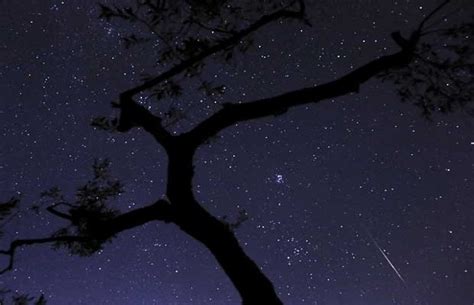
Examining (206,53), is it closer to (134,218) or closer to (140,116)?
(140,116)

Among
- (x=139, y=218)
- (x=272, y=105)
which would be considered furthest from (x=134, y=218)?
(x=272, y=105)

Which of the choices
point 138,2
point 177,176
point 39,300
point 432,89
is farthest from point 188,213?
point 432,89

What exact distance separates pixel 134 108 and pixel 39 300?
3246 millimetres

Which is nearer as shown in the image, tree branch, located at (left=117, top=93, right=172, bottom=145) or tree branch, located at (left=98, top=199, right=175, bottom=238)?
tree branch, located at (left=98, top=199, right=175, bottom=238)

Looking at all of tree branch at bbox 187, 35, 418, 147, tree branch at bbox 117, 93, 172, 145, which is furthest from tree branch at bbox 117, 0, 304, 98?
tree branch at bbox 187, 35, 418, 147

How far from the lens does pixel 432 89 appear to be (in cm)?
716

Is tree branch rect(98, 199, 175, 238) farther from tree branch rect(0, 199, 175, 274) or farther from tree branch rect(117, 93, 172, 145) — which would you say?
tree branch rect(117, 93, 172, 145)

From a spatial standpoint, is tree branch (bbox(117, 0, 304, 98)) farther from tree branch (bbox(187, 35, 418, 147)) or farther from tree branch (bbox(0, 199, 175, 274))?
tree branch (bbox(0, 199, 175, 274))

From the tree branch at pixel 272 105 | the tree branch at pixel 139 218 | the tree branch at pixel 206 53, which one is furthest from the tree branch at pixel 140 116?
the tree branch at pixel 139 218

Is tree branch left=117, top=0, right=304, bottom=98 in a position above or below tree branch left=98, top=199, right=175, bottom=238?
above

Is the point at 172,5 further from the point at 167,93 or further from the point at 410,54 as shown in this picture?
the point at 410,54

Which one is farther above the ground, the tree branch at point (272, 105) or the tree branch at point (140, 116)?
the tree branch at point (140, 116)

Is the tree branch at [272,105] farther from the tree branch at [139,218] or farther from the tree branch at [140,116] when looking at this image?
the tree branch at [139,218]

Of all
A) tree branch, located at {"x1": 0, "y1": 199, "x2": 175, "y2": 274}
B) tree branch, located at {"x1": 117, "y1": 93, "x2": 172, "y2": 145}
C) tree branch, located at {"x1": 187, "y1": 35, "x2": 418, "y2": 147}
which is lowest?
tree branch, located at {"x1": 0, "y1": 199, "x2": 175, "y2": 274}
